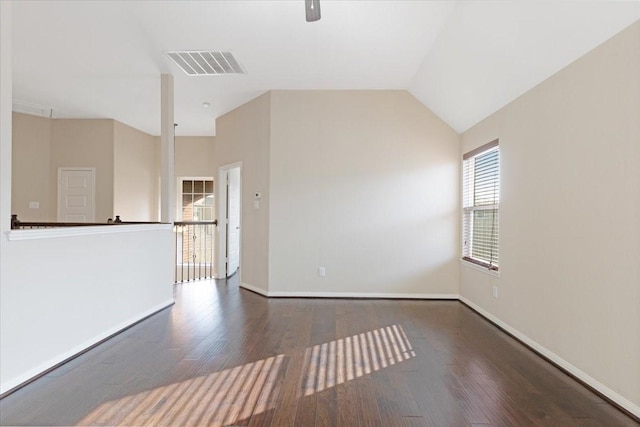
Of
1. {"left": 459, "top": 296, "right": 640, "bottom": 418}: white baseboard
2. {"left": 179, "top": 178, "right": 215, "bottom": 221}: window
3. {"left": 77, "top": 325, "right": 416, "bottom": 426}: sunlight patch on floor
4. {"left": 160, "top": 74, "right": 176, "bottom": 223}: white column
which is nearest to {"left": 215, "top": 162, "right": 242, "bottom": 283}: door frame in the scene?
{"left": 179, "top": 178, "right": 215, "bottom": 221}: window

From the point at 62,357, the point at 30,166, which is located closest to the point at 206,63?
the point at 62,357

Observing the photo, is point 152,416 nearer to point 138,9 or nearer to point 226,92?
point 138,9

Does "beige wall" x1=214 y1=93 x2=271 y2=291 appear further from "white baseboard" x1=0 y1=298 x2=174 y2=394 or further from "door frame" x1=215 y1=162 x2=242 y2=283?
"white baseboard" x1=0 y1=298 x2=174 y2=394

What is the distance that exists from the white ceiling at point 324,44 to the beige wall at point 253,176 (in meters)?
0.46

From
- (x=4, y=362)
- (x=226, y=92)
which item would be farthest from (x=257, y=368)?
(x=226, y=92)

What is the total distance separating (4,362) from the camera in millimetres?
2396

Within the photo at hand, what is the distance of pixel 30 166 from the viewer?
6613 millimetres

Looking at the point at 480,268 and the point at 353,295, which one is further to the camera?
the point at 353,295

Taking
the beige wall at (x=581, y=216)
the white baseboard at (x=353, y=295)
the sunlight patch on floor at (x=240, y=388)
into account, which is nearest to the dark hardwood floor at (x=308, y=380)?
the sunlight patch on floor at (x=240, y=388)

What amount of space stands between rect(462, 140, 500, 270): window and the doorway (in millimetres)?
3628

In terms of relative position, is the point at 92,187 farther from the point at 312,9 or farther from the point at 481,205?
the point at 481,205

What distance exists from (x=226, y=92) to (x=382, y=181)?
8.14 feet

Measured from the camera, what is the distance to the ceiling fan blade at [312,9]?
90.9 inches

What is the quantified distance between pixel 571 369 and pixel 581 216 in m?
1.09
